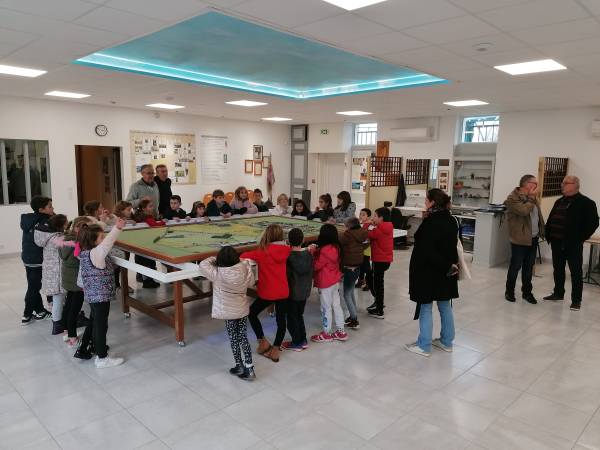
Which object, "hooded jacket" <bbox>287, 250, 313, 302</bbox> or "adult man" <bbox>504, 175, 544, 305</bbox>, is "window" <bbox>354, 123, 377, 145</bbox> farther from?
"hooded jacket" <bbox>287, 250, 313, 302</bbox>

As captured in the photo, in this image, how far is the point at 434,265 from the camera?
366 centimetres

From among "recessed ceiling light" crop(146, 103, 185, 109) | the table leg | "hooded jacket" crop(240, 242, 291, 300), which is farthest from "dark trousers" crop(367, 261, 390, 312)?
"recessed ceiling light" crop(146, 103, 185, 109)

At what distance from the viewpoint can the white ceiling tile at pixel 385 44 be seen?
146 inches

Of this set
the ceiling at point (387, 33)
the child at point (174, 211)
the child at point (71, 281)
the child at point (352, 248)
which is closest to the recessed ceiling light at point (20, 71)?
the ceiling at point (387, 33)

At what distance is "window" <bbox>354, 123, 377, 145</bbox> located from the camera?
1128 cm

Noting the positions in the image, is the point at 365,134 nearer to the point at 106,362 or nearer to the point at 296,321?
the point at 296,321

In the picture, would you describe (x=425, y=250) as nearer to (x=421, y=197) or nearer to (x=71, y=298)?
(x=71, y=298)

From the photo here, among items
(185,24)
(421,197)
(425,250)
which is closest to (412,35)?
(425,250)

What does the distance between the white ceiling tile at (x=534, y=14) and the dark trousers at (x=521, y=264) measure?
116 inches

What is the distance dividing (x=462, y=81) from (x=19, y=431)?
5.72 metres

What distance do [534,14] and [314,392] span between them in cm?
317

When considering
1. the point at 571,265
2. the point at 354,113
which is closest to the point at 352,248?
the point at 571,265

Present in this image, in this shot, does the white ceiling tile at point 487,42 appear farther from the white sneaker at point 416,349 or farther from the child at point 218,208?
the child at point 218,208

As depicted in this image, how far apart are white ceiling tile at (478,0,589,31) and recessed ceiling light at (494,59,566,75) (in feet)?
4.35
